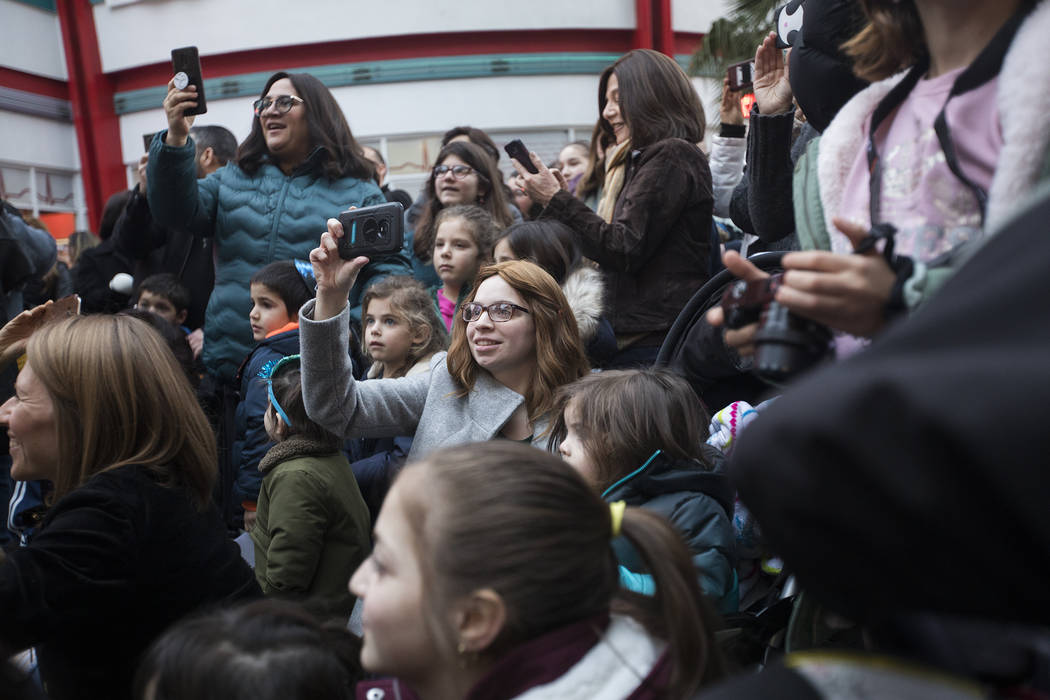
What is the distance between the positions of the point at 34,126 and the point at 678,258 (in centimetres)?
1212

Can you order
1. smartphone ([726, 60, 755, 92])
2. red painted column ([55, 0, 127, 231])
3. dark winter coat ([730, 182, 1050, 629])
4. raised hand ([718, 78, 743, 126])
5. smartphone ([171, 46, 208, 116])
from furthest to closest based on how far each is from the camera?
red painted column ([55, 0, 127, 231]) < smartphone ([171, 46, 208, 116]) < raised hand ([718, 78, 743, 126]) < smartphone ([726, 60, 755, 92]) < dark winter coat ([730, 182, 1050, 629])

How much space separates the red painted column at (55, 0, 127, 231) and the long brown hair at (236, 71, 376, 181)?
10.4 meters

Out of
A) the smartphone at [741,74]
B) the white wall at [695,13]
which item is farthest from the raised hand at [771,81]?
the white wall at [695,13]

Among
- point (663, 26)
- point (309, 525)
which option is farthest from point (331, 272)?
point (663, 26)

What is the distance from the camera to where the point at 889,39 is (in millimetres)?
1391

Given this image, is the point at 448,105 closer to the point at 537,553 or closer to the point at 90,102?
the point at 90,102

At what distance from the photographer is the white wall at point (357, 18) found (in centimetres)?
1227

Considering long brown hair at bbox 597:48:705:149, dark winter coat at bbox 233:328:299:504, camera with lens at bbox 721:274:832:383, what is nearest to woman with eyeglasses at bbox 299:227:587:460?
dark winter coat at bbox 233:328:299:504

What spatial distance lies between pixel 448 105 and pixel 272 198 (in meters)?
8.71

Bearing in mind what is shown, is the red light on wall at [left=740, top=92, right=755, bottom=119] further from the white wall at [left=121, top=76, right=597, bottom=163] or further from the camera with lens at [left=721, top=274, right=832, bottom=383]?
the white wall at [left=121, top=76, right=597, bottom=163]

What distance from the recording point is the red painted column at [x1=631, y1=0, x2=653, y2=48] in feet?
41.4

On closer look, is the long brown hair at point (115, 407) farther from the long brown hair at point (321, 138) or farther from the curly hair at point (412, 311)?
the long brown hair at point (321, 138)

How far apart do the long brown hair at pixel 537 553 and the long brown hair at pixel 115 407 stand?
3.50 ft

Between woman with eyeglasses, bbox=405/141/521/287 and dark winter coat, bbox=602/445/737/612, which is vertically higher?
woman with eyeglasses, bbox=405/141/521/287
